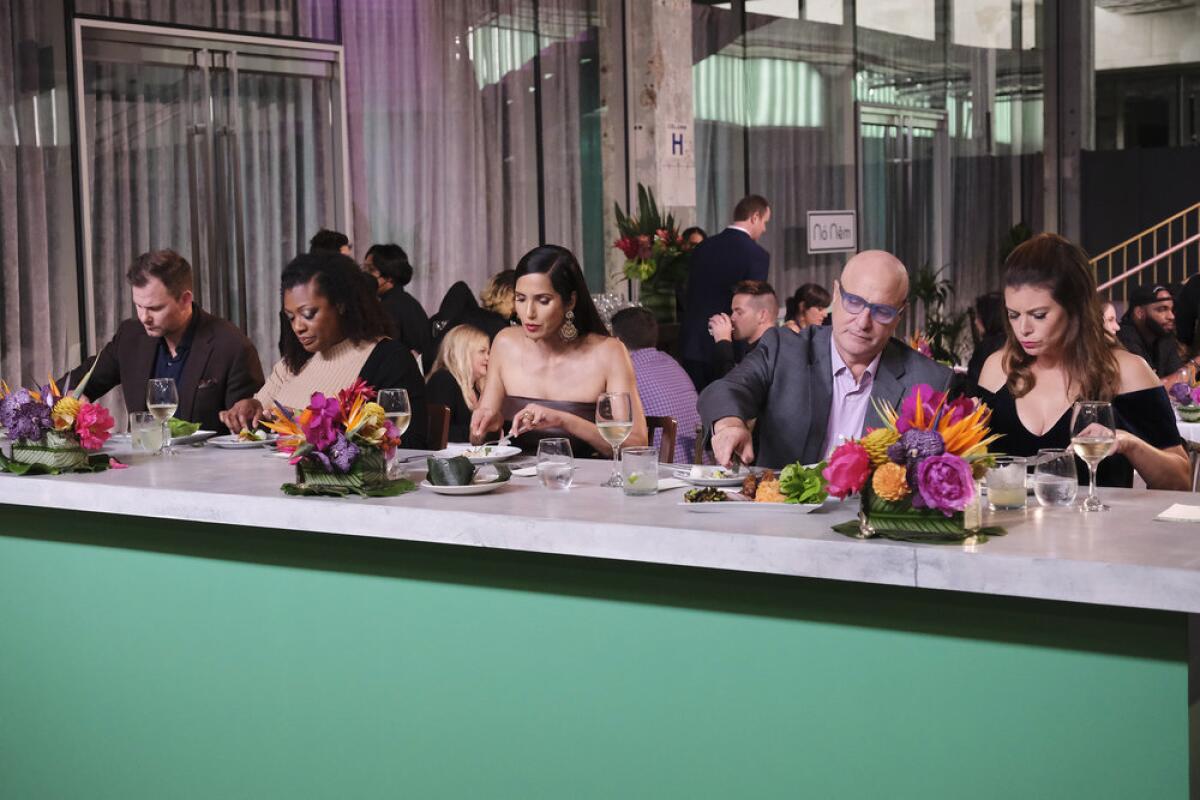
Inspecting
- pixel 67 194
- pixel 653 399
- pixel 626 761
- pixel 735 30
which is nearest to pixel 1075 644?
pixel 626 761

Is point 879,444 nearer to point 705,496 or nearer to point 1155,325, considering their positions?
point 705,496

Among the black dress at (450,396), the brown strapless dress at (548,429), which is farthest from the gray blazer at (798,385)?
the black dress at (450,396)

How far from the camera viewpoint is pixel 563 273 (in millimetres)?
4250

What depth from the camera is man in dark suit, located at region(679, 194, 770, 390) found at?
8.27 meters

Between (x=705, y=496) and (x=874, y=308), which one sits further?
(x=874, y=308)

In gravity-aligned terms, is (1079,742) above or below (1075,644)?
below

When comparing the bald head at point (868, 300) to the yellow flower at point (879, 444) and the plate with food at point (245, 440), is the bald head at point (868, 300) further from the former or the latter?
the plate with food at point (245, 440)

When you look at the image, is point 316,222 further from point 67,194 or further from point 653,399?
point 653,399

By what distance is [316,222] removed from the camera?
27.3 feet

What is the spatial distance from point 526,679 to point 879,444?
2.81 ft

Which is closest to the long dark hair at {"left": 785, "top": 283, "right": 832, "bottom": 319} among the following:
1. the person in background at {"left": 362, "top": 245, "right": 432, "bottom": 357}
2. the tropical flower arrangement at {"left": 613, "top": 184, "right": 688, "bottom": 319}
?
A: the tropical flower arrangement at {"left": 613, "top": 184, "right": 688, "bottom": 319}

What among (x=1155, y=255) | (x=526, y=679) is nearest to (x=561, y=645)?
(x=526, y=679)

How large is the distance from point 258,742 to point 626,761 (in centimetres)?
96

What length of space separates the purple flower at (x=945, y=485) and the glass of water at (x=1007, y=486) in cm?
31
